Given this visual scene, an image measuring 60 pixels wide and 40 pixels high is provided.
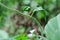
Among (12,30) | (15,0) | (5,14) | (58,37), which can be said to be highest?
(15,0)

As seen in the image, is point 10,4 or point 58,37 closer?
point 58,37

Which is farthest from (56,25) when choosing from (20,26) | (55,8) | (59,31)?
(20,26)

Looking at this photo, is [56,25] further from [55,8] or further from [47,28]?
[55,8]

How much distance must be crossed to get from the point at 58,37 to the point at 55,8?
1.78m

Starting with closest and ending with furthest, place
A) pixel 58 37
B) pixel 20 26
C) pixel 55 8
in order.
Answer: pixel 58 37, pixel 55 8, pixel 20 26

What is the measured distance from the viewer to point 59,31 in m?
1.03

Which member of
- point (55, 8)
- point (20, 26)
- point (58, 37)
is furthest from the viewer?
point (20, 26)

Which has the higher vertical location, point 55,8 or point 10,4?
point 10,4

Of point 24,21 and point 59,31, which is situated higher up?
point 24,21

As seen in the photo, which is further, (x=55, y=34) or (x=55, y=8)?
(x=55, y=8)

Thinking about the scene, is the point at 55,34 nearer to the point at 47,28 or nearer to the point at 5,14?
the point at 47,28

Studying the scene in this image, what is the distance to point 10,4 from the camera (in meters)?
2.90

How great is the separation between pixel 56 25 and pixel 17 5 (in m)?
1.99

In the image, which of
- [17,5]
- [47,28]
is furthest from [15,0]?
[47,28]
